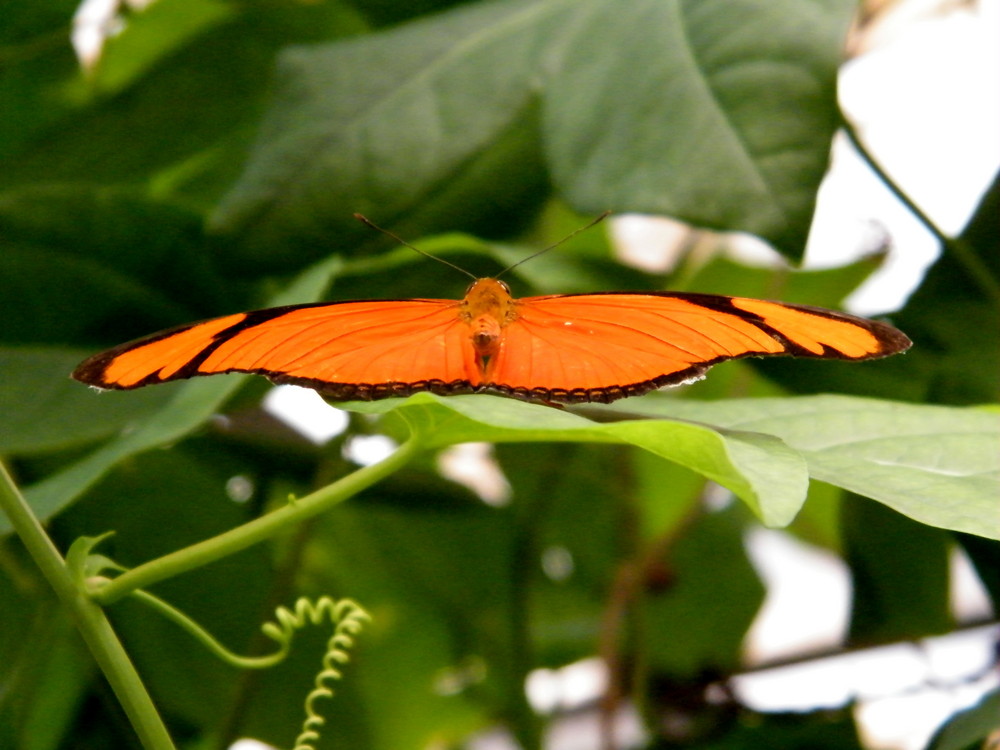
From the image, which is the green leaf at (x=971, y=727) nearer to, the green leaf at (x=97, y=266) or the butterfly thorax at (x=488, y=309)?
the butterfly thorax at (x=488, y=309)

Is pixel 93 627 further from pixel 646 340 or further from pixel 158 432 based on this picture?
pixel 646 340

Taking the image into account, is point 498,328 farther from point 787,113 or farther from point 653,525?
point 653,525

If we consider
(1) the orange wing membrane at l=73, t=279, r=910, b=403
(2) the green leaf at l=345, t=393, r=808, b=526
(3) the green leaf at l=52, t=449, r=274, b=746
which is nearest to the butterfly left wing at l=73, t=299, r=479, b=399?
(1) the orange wing membrane at l=73, t=279, r=910, b=403

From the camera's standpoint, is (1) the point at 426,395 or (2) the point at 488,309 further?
(2) the point at 488,309

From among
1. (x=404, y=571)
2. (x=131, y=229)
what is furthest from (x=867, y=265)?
(x=131, y=229)

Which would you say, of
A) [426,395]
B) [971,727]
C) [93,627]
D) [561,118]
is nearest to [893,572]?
[971,727]

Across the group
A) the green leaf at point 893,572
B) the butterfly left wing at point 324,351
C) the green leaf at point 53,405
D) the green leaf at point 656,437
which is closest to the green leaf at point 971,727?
the green leaf at point 893,572

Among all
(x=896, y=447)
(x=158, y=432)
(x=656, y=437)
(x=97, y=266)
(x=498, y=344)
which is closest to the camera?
(x=656, y=437)
